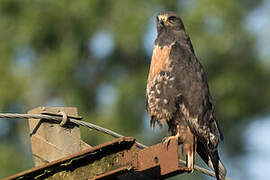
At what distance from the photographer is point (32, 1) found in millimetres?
14062

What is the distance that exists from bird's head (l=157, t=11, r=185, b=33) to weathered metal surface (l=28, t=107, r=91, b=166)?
269cm

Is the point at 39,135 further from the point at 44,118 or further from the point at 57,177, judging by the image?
the point at 57,177

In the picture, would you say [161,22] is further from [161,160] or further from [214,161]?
[161,160]

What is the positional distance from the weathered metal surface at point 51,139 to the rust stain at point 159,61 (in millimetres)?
1716

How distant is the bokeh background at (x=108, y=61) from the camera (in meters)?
13.1

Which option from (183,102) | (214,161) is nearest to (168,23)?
(183,102)

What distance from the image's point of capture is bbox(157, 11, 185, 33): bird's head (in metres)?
7.10

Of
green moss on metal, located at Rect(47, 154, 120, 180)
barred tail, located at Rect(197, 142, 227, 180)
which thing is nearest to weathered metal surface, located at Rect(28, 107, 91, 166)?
green moss on metal, located at Rect(47, 154, 120, 180)

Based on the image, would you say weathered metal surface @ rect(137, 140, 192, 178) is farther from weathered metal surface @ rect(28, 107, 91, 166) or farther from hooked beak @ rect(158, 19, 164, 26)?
hooked beak @ rect(158, 19, 164, 26)

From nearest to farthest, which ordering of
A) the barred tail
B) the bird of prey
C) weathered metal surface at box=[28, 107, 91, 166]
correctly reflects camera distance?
weathered metal surface at box=[28, 107, 91, 166] < the barred tail < the bird of prey

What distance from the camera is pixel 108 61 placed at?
1454 cm

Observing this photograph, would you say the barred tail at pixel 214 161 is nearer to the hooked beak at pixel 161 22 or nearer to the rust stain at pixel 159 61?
the rust stain at pixel 159 61

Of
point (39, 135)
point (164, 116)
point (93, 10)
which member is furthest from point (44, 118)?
point (93, 10)

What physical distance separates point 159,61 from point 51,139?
2.00m
